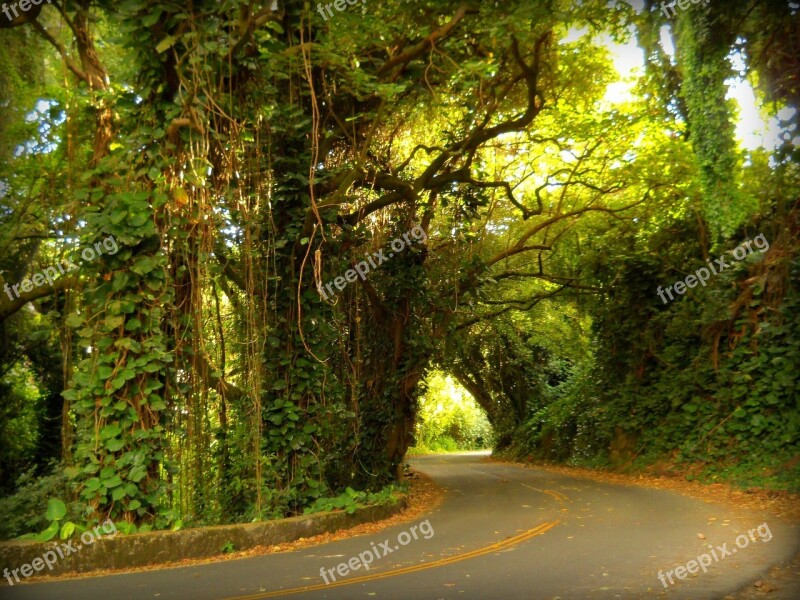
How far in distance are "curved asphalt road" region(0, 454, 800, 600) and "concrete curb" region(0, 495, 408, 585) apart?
14.7 inches

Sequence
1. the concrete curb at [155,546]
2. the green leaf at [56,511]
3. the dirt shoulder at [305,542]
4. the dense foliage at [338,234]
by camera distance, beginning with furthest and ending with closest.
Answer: the dense foliage at [338,234]
the green leaf at [56,511]
the dirt shoulder at [305,542]
the concrete curb at [155,546]

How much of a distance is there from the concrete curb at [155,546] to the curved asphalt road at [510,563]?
0.37 m

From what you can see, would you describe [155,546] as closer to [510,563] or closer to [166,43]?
[510,563]

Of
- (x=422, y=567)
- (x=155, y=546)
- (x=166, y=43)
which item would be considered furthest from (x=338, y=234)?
(x=422, y=567)

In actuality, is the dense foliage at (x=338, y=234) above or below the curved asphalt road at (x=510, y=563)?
above

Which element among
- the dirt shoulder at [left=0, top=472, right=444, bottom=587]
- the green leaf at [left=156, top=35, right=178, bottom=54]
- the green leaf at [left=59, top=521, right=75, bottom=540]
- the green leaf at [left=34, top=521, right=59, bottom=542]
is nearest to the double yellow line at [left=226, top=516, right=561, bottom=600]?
the dirt shoulder at [left=0, top=472, right=444, bottom=587]

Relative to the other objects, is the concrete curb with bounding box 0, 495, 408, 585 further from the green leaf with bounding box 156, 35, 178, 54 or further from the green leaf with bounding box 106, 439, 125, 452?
the green leaf with bounding box 156, 35, 178, 54

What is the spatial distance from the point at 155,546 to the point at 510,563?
364 centimetres

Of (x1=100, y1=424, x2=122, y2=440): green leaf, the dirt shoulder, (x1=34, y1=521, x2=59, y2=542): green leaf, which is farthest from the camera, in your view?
(x1=100, y1=424, x2=122, y2=440): green leaf

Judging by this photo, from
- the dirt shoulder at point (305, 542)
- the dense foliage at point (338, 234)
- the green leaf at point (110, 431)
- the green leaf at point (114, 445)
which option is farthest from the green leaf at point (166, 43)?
the dirt shoulder at point (305, 542)

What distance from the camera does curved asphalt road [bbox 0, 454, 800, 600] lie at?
579 centimetres

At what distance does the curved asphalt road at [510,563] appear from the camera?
579 centimetres

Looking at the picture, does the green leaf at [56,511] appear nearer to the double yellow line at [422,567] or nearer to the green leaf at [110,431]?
the green leaf at [110,431]

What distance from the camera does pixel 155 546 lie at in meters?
7.27
